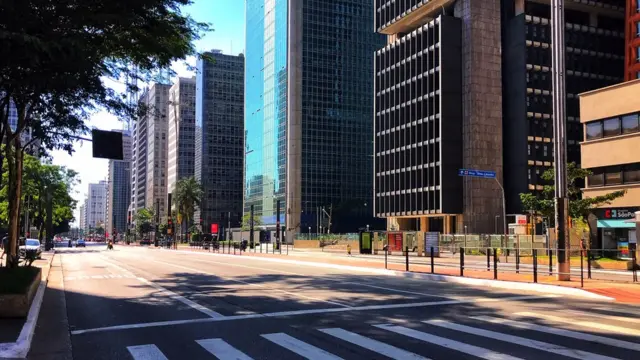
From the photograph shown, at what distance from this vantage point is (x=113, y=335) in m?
10.2

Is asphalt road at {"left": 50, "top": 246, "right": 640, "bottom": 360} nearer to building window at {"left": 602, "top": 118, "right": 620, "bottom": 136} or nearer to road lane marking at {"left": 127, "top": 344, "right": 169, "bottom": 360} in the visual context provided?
road lane marking at {"left": 127, "top": 344, "right": 169, "bottom": 360}

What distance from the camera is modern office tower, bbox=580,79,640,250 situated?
42312mm

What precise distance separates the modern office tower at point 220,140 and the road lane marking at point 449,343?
15430 cm

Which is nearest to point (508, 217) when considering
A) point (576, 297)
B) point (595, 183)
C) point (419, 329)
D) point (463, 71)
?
point (463, 71)

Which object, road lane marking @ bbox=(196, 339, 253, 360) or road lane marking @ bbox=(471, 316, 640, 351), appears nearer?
→ road lane marking @ bbox=(196, 339, 253, 360)

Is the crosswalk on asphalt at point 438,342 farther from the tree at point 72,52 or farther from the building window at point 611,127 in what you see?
the building window at point 611,127

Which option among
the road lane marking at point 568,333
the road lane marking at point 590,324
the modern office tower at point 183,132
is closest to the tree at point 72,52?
the road lane marking at point 568,333

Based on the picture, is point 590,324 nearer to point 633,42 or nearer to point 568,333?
point 568,333

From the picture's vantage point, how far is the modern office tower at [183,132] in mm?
180250

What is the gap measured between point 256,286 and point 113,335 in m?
9.05

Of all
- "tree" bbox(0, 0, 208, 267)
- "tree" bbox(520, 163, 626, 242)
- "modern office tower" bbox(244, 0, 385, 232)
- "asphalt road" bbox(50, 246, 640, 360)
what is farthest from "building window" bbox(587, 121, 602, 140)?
"modern office tower" bbox(244, 0, 385, 232)

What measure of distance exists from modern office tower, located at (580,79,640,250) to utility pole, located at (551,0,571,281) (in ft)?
72.8

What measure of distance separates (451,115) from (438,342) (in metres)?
77.2

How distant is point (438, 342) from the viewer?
912cm
